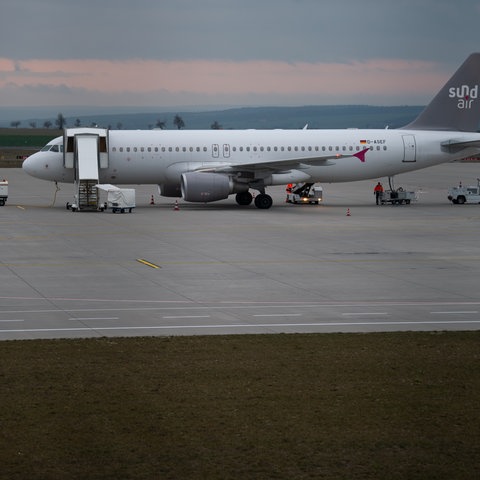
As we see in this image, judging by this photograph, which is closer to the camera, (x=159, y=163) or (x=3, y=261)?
(x=3, y=261)

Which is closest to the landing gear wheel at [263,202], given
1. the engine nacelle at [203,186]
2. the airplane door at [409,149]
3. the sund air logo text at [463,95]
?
the engine nacelle at [203,186]

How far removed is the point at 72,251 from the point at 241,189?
73.3 ft

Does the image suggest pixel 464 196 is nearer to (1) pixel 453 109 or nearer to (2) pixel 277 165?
(1) pixel 453 109

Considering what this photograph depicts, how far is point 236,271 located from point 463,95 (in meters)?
36.4

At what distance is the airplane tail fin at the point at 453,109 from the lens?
67375 mm

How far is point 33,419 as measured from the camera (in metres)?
17.2

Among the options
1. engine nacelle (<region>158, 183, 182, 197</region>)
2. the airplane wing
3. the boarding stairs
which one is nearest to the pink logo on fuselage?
the airplane wing

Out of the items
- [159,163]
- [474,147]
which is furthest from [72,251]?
[474,147]

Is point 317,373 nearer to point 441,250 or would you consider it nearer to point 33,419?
point 33,419

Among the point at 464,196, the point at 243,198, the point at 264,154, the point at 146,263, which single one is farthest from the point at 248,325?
the point at 464,196

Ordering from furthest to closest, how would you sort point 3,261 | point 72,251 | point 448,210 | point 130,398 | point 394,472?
point 448,210 < point 72,251 < point 3,261 < point 130,398 < point 394,472

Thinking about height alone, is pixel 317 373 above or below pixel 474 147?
below

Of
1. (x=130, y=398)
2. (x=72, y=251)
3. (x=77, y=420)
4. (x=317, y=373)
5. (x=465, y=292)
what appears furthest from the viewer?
(x=72, y=251)

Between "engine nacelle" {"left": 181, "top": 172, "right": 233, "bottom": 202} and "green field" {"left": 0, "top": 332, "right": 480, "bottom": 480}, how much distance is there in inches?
1431
